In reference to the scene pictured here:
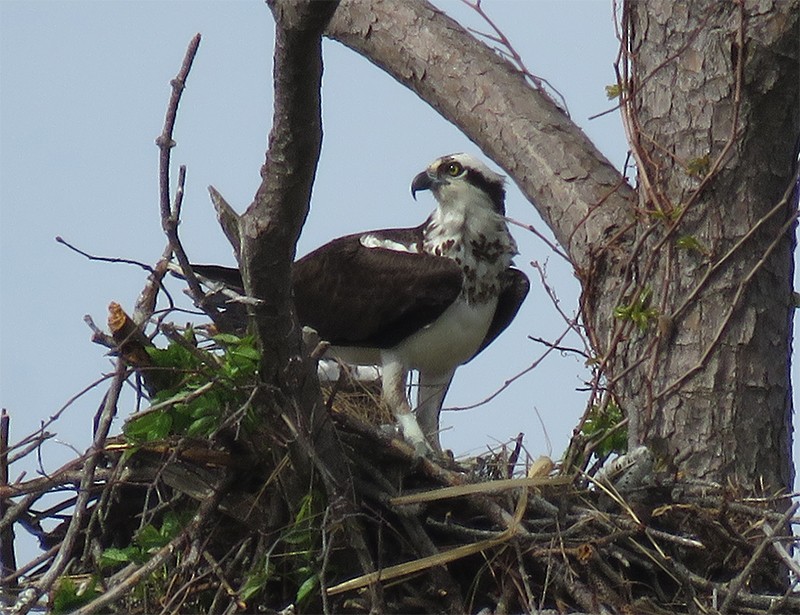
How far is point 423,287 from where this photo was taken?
5.90m

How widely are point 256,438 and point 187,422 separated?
0.23m

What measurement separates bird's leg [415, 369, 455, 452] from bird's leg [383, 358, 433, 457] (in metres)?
0.27

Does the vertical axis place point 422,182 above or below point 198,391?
above

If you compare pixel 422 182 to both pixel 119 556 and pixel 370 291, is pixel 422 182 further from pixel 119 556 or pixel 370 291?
pixel 119 556

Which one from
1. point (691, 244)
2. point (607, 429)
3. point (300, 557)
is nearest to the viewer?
point (300, 557)

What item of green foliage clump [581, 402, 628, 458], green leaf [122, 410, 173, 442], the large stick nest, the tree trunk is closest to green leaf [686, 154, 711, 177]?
the tree trunk

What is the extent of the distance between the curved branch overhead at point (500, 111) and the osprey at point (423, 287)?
22 cm

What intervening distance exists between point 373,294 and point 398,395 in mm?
445

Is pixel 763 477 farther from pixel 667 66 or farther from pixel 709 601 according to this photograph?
pixel 667 66

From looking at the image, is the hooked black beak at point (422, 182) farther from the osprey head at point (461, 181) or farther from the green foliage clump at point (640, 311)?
the green foliage clump at point (640, 311)

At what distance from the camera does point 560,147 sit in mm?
6156

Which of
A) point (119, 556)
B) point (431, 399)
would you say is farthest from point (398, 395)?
point (119, 556)

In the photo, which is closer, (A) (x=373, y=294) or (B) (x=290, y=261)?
(B) (x=290, y=261)

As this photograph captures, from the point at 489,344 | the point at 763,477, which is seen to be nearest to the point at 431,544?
the point at 763,477
